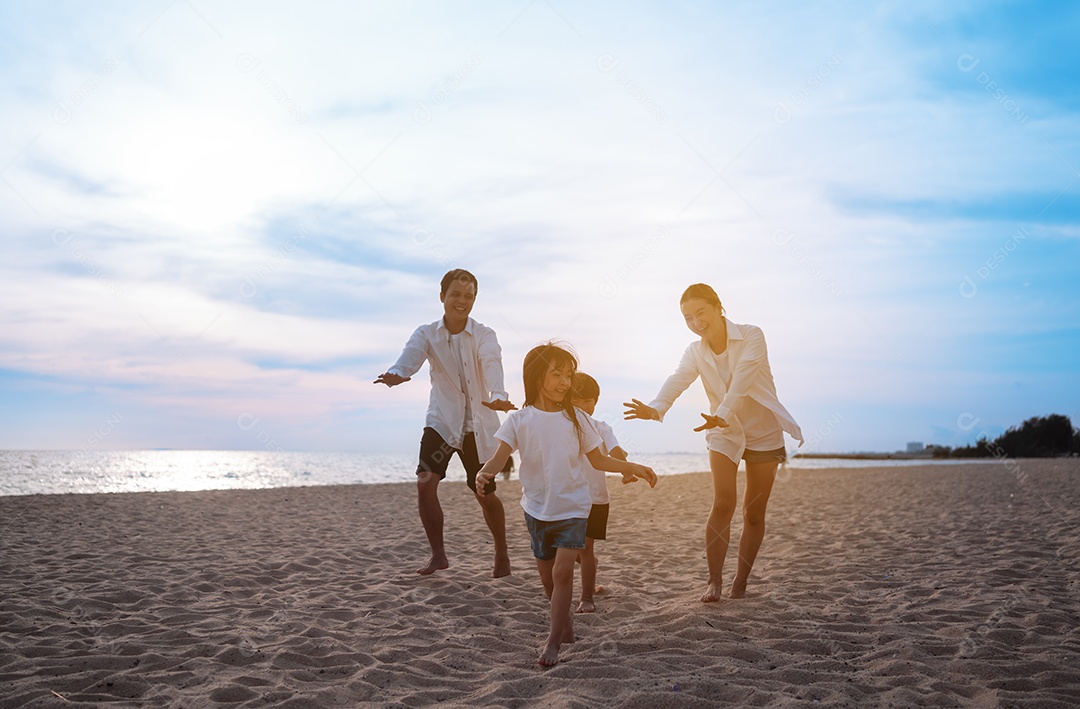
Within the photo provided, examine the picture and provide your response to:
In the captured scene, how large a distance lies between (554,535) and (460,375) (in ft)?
7.27

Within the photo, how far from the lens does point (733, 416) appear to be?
4.72 m

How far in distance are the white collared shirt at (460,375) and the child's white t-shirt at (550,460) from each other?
1.71m

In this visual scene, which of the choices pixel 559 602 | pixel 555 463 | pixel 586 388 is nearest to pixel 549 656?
pixel 559 602

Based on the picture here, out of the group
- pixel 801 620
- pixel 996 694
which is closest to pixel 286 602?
pixel 801 620

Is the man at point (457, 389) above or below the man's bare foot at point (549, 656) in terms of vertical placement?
above

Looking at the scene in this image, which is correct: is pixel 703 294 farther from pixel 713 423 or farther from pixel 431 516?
pixel 431 516

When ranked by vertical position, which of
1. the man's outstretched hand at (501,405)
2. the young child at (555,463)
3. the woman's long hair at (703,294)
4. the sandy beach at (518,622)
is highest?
the woman's long hair at (703,294)

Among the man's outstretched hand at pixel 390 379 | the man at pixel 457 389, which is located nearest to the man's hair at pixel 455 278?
the man at pixel 457 389

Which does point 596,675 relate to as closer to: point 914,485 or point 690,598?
point 690,598

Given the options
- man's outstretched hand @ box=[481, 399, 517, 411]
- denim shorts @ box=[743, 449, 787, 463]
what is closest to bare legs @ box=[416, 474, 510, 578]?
man's outstretched hand @ box=[481, 399, 517, 411]

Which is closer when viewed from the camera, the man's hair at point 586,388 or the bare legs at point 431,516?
the man's hair at point 586,388

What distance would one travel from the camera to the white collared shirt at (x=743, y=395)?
4.72m

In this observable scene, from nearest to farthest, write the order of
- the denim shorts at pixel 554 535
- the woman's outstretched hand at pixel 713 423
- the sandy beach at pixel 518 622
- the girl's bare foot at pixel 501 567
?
the sandy beach at pixel 518 622 < the denim shorts at pixel 554 535 < the woman's outstretched hand at pixel 713 423 < the girl's bare foot at pixel 501 567

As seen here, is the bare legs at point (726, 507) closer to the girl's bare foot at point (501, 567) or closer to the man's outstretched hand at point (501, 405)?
the man's outstretched hand at point (501, 405)
